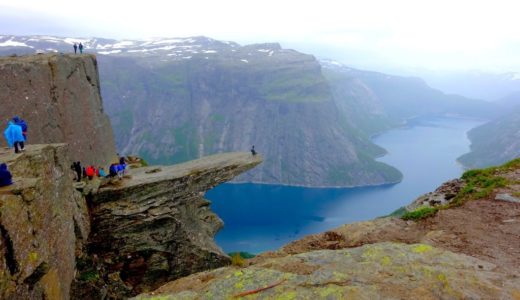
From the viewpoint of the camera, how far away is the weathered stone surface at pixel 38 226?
14953mm

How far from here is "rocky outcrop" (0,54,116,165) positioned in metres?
27.7

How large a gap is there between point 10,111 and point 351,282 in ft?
87.0

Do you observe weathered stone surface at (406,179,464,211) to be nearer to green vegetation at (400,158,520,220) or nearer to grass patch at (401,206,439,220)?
green vegetation at (400,158,520,220)

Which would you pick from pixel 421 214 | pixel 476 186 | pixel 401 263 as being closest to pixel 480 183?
pixel 476 186

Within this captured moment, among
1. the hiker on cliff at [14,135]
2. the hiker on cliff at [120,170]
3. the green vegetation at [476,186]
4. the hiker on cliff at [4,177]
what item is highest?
the hiker on cliff at [14,135]

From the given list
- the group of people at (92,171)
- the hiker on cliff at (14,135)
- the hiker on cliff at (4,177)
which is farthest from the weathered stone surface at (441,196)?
the hiker on cliff at (14,135)

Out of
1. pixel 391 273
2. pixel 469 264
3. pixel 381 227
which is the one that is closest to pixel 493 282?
pixel 469 264

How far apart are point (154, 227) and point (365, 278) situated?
2114 centimetres

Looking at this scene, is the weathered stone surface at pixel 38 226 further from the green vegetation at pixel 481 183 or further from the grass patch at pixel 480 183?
the green vegetation at pixel 481 183

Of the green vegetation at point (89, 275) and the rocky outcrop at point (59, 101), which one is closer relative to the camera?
the green vegetation at point (89, 275)

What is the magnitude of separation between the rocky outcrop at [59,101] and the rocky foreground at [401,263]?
786 inches

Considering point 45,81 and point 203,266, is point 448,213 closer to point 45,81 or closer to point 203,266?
point 203,266

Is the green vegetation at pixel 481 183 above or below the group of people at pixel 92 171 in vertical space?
above

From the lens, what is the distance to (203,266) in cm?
3225
